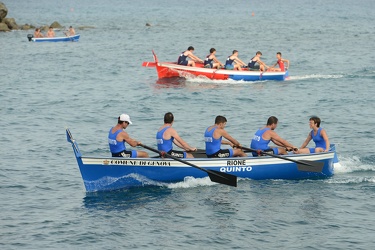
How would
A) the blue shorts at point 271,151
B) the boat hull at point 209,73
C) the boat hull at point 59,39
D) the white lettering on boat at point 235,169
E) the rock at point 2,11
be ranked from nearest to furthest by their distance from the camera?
the white lettering on boat at point 235,169 < the blue shorts at point 271,151 < the boat hull at point 209,73 < the boat hull at point 59,39 < the rock at point 2,11

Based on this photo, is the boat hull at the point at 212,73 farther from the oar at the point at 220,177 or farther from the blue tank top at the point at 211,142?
the oar at the point at 220,177

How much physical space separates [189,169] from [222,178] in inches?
41.4

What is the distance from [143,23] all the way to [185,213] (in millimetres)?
75732

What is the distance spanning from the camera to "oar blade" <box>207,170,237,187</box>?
70.8 ft

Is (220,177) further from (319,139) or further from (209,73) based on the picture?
(209,73)

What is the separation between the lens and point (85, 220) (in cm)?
1972

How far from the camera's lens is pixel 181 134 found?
30.4m

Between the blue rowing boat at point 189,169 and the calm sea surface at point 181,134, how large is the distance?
28 cm

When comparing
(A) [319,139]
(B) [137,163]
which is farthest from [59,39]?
(B) [137,163]

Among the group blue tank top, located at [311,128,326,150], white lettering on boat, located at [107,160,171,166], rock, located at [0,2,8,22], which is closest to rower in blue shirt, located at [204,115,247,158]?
white lettering on boat, located at [107,160,171,166]

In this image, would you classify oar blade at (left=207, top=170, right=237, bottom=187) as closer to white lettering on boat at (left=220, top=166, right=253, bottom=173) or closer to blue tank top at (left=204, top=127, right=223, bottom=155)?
white lettering on boat at (left=220, top=166, right=253, bottom=173)

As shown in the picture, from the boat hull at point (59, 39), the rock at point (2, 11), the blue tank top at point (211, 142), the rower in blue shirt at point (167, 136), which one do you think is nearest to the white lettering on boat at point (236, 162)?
the blue tank top at point (211, 142)

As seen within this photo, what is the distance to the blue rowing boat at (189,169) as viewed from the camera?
21219 mm

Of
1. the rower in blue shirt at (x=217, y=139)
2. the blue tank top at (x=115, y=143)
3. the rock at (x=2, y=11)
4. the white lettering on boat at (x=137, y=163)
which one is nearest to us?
the white lettering on boat at (x=137, y=163)
